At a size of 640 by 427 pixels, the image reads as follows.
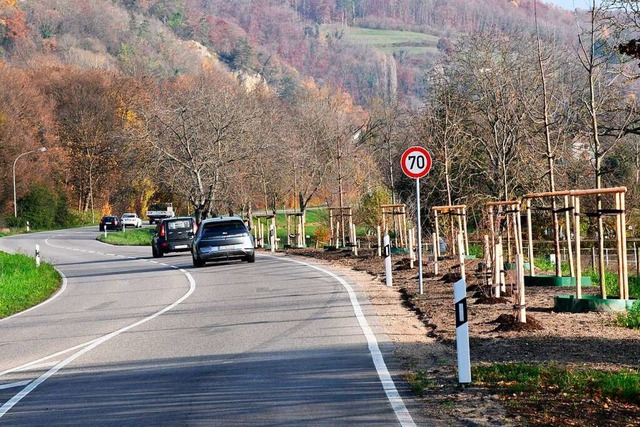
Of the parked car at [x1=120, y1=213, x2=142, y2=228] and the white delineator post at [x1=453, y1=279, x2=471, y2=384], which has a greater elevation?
the parked car at [x1=120, y1=213, x2=142, y2=228]

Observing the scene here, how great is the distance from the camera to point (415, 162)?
20375 mm

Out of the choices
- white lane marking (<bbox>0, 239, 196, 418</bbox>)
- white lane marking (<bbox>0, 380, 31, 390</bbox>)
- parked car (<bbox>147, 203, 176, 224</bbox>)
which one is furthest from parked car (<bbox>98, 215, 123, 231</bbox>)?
white lane marking (<bbox>0, 380, 31, 390</bbox>)

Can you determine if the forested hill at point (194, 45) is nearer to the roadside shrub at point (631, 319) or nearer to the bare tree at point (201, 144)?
the bare tree at point (201, 144)

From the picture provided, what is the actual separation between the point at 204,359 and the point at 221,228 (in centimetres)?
1972

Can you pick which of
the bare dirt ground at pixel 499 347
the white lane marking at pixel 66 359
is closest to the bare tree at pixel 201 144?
the white lane marking at pixel 66 359

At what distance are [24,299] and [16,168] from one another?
195ft

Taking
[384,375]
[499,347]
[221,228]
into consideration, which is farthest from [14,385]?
[221,228]

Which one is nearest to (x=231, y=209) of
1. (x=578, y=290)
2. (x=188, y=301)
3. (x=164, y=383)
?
(x=188, y=301)

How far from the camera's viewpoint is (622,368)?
401 inches

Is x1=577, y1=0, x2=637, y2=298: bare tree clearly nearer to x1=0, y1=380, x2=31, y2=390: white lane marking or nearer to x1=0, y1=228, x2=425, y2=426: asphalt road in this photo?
x1=0, y1=228, x2=425, y2=426: asphalt road

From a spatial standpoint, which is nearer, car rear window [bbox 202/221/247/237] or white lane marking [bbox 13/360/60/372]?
white lane marking [bbox 13/360/60/372]

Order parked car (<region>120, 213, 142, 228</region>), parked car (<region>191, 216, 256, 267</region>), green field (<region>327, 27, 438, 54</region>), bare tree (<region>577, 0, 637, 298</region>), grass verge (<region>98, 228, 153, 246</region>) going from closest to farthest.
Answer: bare tree (<region>577, 0, 637, 298</region>) → parked car (<region>191, 216, 256, 267</region>) → grass verge (<region>98, 228, 153, 246</region>) → parked car (<region>120, 213, 142, 228</region>) → green field (<region>327, 27, 438, 54</region>)

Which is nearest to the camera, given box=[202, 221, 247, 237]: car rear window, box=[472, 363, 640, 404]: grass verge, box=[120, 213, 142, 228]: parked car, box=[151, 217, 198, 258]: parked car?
box=[472, 363, 640, 404]: grass verge

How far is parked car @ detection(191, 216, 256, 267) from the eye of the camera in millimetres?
31734
